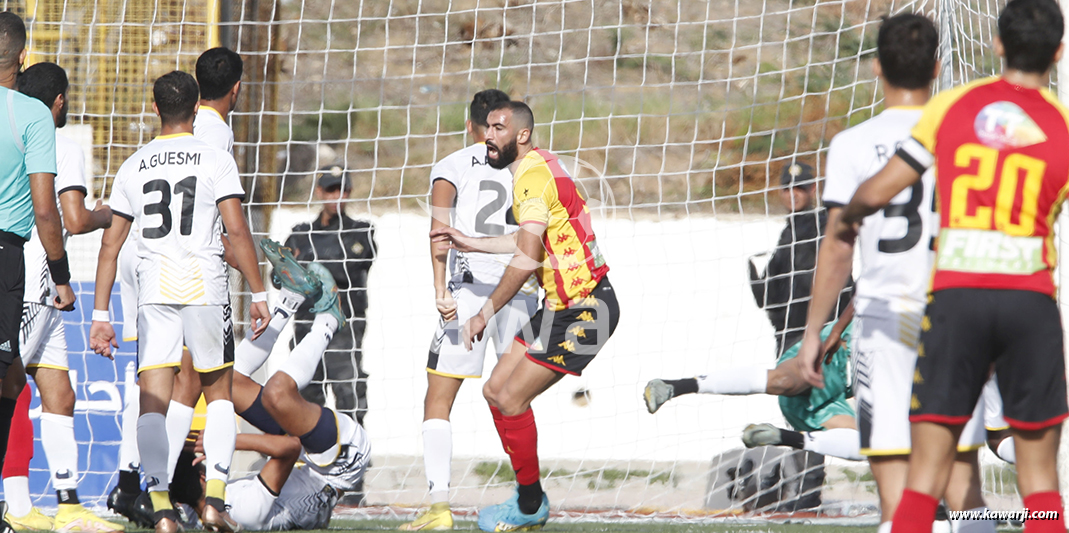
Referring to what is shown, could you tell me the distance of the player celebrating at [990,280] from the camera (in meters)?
2.53

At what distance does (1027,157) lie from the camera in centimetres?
253

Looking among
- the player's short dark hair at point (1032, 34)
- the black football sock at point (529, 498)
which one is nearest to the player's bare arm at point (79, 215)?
the black football sock at point (529, 498)

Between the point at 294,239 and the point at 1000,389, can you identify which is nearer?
the point at 1000,389

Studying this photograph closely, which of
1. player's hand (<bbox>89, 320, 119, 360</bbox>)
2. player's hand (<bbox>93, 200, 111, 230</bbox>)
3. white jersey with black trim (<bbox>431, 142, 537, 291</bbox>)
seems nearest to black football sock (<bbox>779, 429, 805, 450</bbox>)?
white jersey with black trim (<bbox>431, 142, 537, 291</bbox>)

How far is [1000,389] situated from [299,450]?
2.94 m

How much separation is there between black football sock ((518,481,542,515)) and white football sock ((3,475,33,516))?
6.98 feet

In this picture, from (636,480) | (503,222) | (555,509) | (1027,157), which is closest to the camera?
(1027,157)

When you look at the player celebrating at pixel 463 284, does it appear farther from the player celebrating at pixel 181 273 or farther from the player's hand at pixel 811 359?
the player's hand at pixel 811 359

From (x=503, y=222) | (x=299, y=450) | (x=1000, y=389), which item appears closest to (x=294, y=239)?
(x=503, y=222)

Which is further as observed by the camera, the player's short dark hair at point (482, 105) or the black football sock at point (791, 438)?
the player's short dark hair at point (482, 105)

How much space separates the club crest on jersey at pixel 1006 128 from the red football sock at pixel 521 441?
96.0 inches

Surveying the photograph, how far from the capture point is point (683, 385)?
478cm

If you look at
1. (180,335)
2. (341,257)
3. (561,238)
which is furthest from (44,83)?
(341,257)

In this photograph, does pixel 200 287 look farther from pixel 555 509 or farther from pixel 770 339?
Result: pixel 770 339
